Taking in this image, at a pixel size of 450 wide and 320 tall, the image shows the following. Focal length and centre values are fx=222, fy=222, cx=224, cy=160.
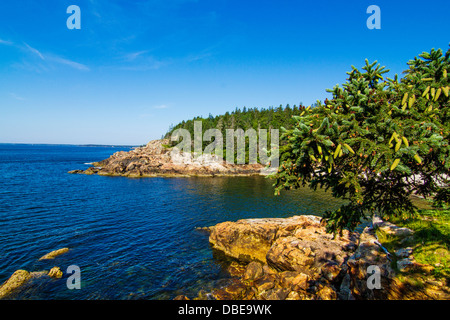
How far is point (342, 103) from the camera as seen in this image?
288 inches

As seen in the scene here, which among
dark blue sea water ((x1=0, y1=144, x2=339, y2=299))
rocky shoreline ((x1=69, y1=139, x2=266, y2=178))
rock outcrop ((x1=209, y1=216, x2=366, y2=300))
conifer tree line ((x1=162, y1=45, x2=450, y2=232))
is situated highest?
conifer tree line ((x1=162, y1=45, x2=450, y2=232))

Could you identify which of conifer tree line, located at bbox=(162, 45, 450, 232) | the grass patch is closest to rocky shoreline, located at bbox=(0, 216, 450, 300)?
the grass patch

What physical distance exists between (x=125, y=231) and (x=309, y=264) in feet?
78.4

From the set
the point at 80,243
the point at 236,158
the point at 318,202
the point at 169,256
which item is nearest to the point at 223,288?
the point at 169,256

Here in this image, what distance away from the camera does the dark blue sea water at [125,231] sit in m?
19.1

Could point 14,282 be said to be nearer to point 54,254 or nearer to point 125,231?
point 54,254

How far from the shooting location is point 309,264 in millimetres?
18500

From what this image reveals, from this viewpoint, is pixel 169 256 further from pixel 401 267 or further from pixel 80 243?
pixel 401 267

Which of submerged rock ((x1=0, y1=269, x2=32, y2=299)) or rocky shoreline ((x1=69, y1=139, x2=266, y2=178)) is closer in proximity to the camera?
submerged rock ((x1=0, y1=269, x2=32, y2=299))

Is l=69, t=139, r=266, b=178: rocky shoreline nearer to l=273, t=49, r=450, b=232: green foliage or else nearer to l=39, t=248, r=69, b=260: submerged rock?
l=39, t=248, r=69, b=260: submerged rock

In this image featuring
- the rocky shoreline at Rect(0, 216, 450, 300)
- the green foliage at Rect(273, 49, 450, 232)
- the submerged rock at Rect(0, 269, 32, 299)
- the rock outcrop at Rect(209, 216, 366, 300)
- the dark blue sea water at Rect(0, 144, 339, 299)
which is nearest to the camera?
the green foliage at Rect(273, 49, 450, 232)

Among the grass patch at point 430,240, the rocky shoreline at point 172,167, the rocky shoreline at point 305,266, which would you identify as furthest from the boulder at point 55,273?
the rocky shoreline at point 172,167

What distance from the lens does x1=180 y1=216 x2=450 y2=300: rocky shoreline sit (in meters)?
10.5

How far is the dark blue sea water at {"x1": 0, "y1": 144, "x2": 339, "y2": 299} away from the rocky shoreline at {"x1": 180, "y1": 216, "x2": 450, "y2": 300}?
2791 millimetres
